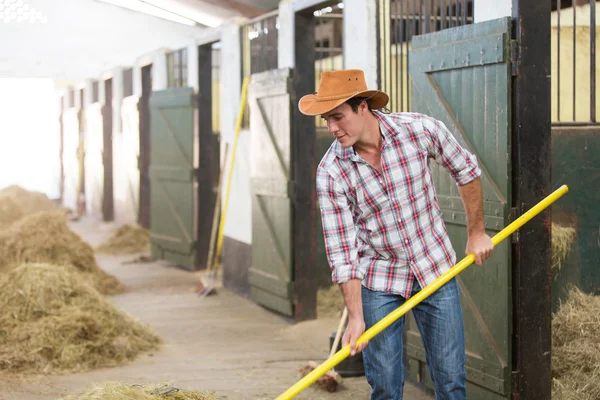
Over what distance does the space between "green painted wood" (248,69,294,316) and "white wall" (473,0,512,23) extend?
9.09 feet

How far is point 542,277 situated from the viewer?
13.4 ft

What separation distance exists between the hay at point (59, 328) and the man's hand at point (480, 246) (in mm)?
3247

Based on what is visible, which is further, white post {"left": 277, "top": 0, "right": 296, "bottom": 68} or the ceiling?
the ceiling

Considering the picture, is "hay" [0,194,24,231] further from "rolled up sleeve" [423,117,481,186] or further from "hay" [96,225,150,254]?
"rolled up sleeve" [423,117,481,186]

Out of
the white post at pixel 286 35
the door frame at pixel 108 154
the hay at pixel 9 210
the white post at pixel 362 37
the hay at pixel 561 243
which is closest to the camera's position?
the hay at pixel 561 243

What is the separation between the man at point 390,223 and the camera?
3133mm

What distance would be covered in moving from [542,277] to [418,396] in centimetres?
121

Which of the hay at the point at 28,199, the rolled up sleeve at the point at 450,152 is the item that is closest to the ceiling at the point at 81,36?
the hay at the point at 28,199

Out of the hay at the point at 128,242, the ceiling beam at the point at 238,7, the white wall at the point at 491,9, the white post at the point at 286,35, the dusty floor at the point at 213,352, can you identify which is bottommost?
the dusty floor at the point at 213,352

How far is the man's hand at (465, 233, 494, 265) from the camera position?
128 inches

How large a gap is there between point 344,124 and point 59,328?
11.4 ft

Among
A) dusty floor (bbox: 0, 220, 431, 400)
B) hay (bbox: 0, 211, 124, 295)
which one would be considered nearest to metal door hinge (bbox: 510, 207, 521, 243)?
dusty floor (bbox: 0, 220, 431, 400)

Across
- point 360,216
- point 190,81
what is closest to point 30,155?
point 190,81

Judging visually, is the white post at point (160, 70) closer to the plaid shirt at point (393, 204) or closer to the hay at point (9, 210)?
the hay at point (9, 210)
